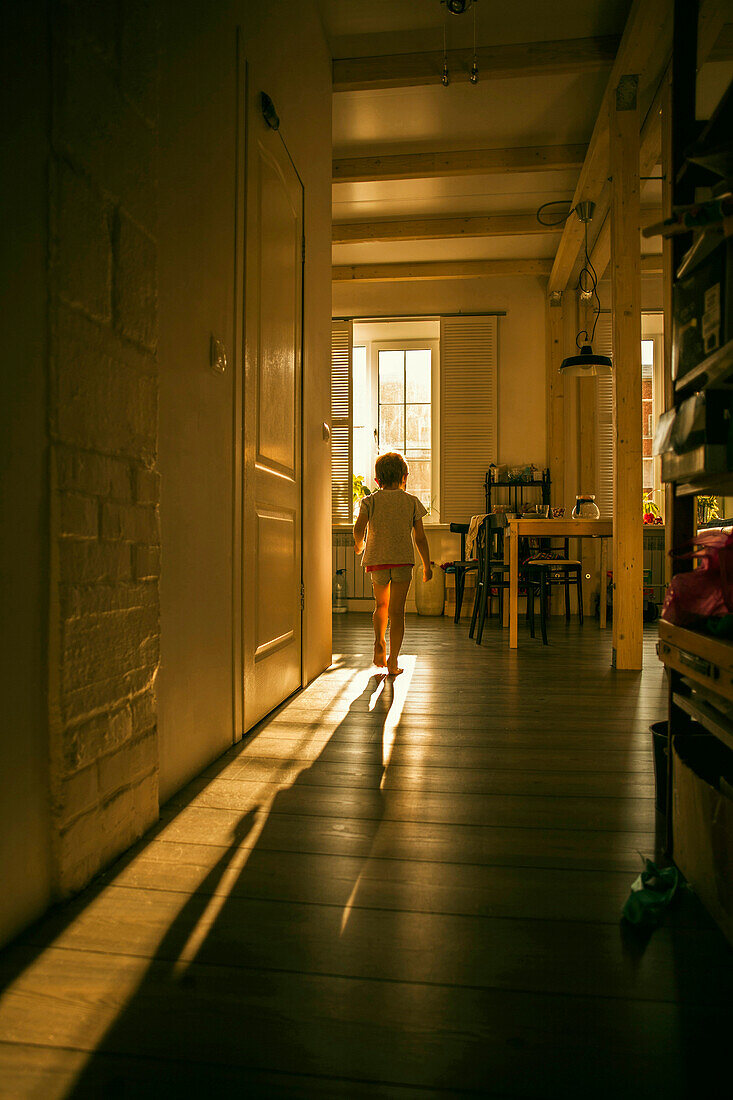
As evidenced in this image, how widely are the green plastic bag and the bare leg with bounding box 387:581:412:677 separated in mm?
2254

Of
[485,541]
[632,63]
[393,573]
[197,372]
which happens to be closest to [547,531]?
[485,541]

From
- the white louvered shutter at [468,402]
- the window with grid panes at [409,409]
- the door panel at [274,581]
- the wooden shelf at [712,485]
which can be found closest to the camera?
the wooden shelf at [712,485]

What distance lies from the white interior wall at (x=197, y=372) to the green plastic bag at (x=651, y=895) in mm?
1101

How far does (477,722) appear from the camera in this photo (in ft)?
8.85

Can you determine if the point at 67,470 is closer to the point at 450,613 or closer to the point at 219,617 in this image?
the point at 219,617

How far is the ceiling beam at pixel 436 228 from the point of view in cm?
602

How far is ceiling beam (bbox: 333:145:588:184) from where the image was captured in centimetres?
500

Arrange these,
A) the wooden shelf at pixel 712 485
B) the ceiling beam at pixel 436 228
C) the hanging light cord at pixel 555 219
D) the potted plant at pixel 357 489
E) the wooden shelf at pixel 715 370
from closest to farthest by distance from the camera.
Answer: the wooden shelf at pixel 715 370, the wooden shelf at pixel 712 485, the hanging light cord at pixel 555 219, the ceiling beam at pixel 436 228, the potted plant at pixel 357 489

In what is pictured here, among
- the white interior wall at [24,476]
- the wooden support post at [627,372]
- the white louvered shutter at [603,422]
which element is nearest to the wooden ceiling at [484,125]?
the wooden support post at [627,372]

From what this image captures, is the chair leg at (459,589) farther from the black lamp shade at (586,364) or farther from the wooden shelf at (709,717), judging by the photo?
the wooden shelf at (709,717)

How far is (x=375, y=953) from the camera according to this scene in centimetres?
115

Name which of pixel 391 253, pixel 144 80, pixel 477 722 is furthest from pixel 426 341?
pixel 144 80

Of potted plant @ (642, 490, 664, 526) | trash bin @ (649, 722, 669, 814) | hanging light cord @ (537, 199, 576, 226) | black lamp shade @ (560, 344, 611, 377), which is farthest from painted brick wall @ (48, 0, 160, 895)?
potted plant @ (642, 490, 664, 526)

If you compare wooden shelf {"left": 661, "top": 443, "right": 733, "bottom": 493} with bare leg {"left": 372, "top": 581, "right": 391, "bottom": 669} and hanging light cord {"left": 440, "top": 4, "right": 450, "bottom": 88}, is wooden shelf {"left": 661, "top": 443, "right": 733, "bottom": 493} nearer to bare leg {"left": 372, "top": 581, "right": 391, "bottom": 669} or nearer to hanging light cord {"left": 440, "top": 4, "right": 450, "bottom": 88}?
bare leg {"left": 372, "top": 581, "right": 391, "bottom": 669}
